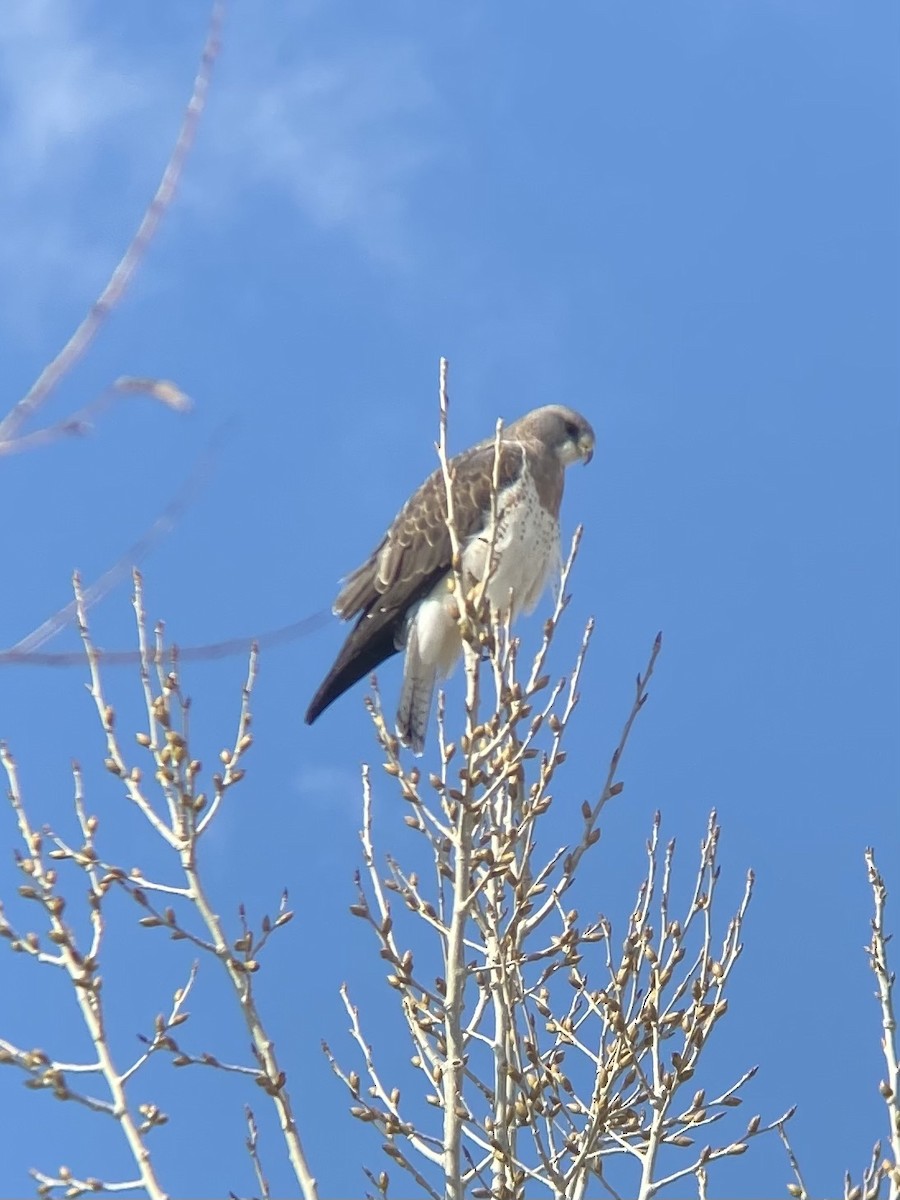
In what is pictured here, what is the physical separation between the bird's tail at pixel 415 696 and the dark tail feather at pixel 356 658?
0.24 m

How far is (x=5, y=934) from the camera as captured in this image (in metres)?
3.49

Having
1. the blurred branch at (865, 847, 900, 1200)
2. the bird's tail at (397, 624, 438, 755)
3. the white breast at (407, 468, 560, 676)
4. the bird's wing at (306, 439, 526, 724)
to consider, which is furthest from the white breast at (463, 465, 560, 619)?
the blurred branch at (865, 847, 900, 1200)

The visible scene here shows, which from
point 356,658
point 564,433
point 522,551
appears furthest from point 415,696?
point 564,433

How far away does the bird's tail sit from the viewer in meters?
6.55

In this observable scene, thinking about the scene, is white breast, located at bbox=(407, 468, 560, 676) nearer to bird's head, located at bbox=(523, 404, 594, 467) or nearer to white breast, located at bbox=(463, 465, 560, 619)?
white breast, located at bbox=(463, 465, 560, 619)

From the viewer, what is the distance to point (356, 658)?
22.7 ft

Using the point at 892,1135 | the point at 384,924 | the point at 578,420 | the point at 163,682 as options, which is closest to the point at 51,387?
the point at 163,682

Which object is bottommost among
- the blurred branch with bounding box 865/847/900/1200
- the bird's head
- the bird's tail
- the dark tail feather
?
the blurred branch with bounding box 865/847/900/1200

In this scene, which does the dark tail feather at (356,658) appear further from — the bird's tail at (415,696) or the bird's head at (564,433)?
the bird's head at (564,433)

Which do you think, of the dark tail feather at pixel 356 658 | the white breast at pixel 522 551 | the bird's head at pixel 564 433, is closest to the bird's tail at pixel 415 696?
the dark tail feather at pixel 356 658

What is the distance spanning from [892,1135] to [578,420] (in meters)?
4.93

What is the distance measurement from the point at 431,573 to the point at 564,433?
132cm

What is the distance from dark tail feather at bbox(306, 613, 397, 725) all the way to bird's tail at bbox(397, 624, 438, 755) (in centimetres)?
24

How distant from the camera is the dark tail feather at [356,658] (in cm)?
687
